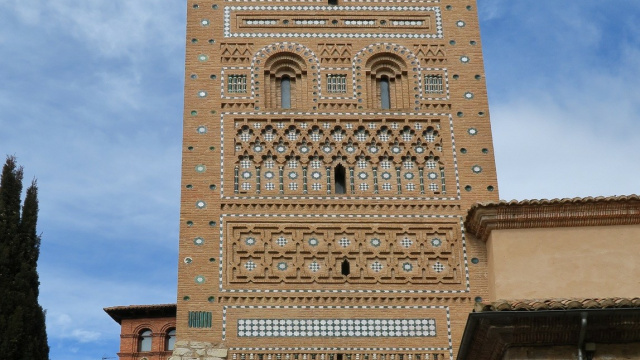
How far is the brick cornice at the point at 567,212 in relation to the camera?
43.5 ft

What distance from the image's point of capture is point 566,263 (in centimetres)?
1302

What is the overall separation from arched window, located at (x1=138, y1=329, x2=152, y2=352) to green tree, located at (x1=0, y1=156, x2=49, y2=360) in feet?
31.7

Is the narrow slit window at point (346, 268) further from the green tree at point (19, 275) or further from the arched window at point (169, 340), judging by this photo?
the arched window at point (169, 340)

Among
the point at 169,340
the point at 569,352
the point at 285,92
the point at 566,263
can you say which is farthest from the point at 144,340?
the point at 569,352

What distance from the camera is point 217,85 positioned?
15.7 metres

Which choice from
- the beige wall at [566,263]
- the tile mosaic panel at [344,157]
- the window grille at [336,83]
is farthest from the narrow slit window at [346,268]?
the window grille at [336,83]

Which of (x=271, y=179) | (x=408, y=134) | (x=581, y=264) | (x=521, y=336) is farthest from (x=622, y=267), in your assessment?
(x=271, y=179)

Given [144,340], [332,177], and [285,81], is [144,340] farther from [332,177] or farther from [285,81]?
[332,177]

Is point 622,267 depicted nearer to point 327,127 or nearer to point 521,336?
point 521,336

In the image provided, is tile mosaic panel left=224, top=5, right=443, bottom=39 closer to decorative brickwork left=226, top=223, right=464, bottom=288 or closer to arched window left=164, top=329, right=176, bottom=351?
decorative brickwork left=226, top=223, right=464, bottom=288

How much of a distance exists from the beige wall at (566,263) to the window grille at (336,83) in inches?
139

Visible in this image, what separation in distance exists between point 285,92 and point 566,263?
5.08 m

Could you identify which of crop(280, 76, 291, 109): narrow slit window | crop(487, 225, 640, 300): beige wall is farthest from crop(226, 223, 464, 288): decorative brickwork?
crop(280, 76, 291, 109): narrow slit window

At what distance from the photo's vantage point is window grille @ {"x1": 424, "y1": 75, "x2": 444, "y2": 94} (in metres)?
15.8
